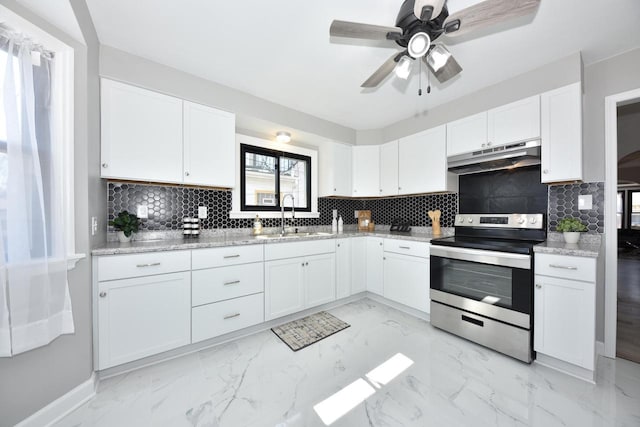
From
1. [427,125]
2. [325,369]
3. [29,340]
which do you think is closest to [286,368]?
[325,369]

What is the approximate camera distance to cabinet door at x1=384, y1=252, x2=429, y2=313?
8.25 ft

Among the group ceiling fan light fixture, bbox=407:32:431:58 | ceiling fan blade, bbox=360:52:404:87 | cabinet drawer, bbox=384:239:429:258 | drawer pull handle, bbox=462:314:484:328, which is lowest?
drawer pull handle, bbox=462:314:484:328

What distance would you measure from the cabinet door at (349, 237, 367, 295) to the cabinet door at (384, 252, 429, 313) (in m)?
0.33

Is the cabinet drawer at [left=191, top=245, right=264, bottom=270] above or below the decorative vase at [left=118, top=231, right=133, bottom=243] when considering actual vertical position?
below

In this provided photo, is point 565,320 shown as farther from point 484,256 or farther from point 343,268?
point 343,268

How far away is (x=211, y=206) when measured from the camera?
8.44 feet

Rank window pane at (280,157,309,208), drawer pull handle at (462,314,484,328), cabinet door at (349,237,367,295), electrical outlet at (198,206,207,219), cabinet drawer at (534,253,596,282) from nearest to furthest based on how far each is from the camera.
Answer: cabinet drawer at (534,253,596,282)
drawer pull handle at (462,314,484,328)
electrical outlet at (198,206,207,219)
cabinet door at (349,237,367,295)
window pane at (280,157,309,208)

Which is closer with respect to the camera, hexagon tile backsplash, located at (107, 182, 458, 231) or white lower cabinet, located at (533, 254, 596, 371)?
white lower cabinet, located at (533, 254, 596, 371)

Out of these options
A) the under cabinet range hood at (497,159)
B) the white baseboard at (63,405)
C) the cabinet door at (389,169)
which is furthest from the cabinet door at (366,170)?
the white baseboard at (63,405)

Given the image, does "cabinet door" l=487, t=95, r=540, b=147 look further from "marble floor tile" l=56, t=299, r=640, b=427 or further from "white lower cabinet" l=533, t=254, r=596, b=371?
"marble floor tile" l=56, t=299, r=640, b=427

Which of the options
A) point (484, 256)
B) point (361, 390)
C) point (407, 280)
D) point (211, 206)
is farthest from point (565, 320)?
point (211, 206)

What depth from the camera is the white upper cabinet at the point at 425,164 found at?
2.72 metres

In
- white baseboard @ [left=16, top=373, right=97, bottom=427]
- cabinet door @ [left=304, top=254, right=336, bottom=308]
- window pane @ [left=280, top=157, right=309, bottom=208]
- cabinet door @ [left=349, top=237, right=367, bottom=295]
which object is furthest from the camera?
window pane @ [left=280, top=157, right=309, bottom=208]

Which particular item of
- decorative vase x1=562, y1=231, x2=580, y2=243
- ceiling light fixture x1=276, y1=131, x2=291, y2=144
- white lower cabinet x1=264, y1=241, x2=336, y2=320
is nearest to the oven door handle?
decorative vase x1=562, y1=231, x2=580, y2=243
